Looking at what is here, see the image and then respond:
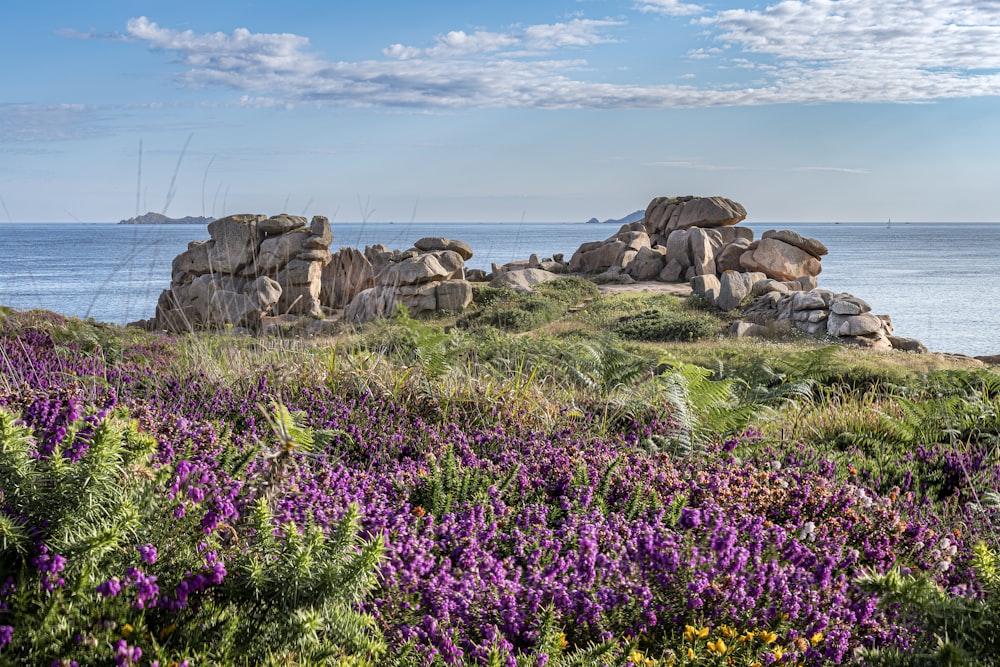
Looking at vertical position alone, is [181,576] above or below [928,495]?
above

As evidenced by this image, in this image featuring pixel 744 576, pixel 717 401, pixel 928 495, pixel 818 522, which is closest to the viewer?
pixel 744 576

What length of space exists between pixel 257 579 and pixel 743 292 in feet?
88.3

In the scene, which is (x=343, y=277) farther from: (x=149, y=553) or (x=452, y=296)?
(x=149, y=553)

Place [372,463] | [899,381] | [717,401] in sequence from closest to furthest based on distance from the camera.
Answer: [372,463] → [717,401] → [899,381]

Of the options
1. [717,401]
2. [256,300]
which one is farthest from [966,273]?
[717,401]

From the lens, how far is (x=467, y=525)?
353 cm

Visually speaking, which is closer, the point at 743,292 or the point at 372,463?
the point at 372,463

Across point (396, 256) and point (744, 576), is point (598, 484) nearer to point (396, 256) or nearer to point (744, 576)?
point (744, 576)

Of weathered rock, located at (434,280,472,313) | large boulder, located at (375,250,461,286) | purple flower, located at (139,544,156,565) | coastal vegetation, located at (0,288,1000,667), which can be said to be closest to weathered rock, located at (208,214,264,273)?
large boulder, located at (375,250,461,286)

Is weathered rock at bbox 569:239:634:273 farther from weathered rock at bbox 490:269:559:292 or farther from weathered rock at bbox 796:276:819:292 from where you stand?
weathered rock at bbox 796:276:819:292

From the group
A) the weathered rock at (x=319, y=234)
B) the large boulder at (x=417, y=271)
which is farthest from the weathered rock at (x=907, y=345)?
the weathered rock at (x=319, y=234)

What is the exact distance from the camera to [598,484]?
4.34 metres

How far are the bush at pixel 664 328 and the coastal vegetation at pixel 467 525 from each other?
14696 millimetres

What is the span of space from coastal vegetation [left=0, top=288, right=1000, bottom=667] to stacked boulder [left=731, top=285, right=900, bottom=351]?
1609 centimetres
